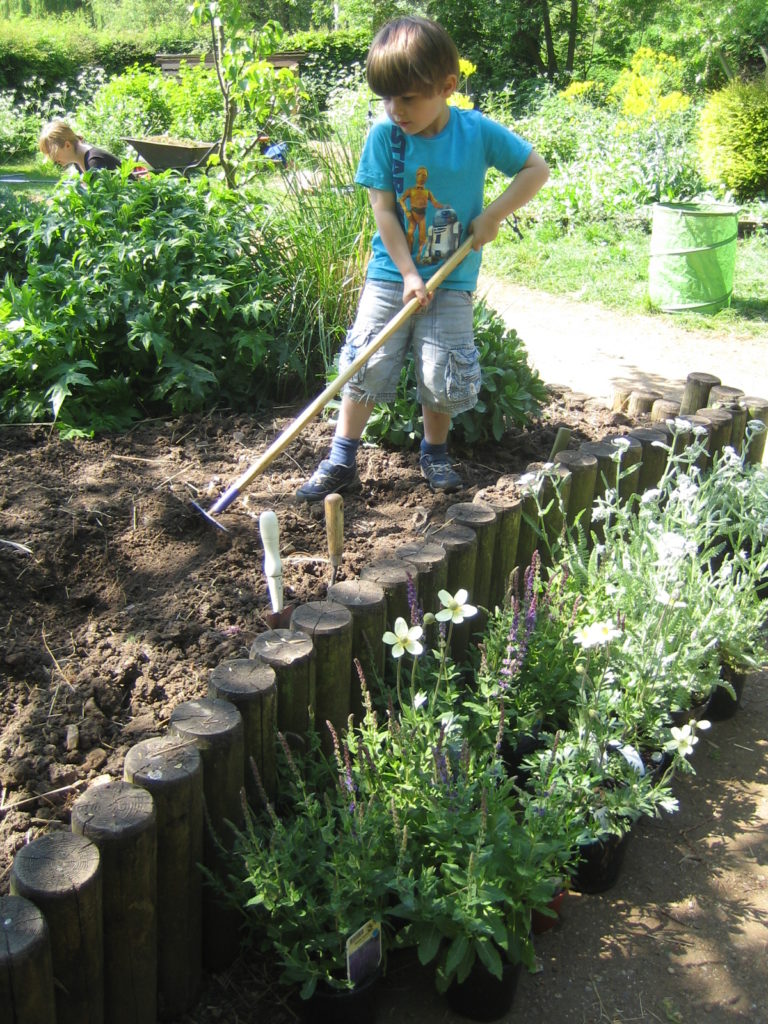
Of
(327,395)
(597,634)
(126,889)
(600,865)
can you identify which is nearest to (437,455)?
(327,395)

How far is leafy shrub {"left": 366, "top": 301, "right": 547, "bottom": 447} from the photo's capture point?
404 cm

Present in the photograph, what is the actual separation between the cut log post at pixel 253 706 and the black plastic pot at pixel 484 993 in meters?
0.61

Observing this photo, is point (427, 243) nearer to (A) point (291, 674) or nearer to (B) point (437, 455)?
(B) point (437, 455)

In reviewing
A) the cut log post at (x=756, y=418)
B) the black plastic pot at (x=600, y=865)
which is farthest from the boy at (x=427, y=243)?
the black plastic pot at (x=600, y=865)

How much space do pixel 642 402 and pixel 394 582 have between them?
7.56 feet

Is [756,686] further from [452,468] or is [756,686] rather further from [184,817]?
[184,817]

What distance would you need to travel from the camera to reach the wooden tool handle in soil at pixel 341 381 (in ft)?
11.0

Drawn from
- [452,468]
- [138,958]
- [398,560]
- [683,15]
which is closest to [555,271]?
[452,468]

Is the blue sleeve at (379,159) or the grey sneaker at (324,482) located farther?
the grey sneaker at (324,482)

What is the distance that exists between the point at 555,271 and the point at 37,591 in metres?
6.73

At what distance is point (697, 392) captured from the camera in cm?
420

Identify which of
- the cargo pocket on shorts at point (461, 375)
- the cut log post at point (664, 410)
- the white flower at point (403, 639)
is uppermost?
the cargo pocket on shorts at point (461, 375)

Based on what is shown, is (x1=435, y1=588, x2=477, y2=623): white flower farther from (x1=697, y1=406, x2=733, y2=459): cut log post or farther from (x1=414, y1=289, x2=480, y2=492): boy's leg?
(x1=697, y1=406, x2=733, y2=459): cut log post

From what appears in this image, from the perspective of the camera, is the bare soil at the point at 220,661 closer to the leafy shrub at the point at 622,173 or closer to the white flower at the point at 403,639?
the white flower at the point at 403,639
